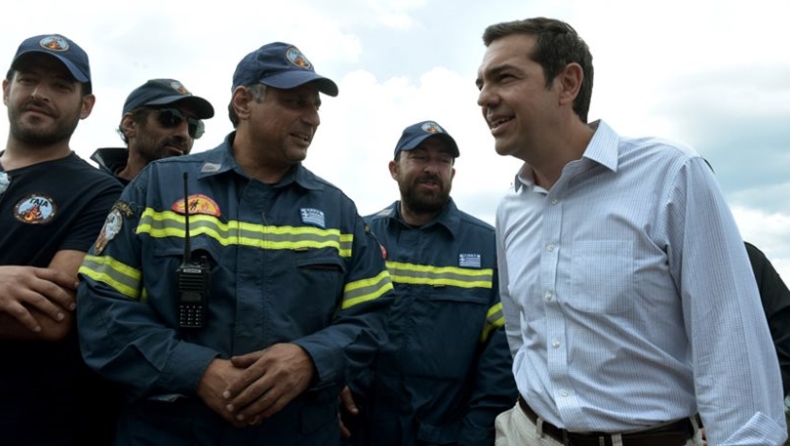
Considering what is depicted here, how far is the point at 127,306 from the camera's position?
106 inches

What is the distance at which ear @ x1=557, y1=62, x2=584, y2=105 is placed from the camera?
9.22 ft

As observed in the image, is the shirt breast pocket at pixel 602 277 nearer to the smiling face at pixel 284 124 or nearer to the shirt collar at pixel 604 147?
the shirt collar at pixel 604 147

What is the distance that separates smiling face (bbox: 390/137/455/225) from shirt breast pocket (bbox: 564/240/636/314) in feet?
7.13

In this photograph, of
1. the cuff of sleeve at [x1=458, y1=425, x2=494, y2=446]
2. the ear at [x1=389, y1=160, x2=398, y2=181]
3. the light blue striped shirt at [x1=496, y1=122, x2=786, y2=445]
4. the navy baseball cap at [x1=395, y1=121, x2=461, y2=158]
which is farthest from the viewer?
the ear at [x1=389, y1=160, x2=398, y2=181]

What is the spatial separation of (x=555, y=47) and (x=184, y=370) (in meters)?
1.86

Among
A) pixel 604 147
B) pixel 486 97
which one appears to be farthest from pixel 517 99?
pixel 604 147

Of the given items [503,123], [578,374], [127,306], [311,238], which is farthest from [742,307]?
[127,306]

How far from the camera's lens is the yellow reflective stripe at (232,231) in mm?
2820

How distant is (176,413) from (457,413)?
6.09ft

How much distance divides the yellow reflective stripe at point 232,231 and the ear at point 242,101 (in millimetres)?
608

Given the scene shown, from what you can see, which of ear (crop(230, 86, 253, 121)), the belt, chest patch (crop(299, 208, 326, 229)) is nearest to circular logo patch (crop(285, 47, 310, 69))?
ear (crop(230, 86, 253, 121))

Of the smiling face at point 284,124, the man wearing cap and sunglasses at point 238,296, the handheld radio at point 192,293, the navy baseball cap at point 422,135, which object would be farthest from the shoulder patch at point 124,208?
the navy baseball cap at point 422,135

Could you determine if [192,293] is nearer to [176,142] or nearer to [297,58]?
[297,58]

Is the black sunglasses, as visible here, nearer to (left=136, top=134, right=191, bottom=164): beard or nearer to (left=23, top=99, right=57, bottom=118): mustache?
(left=136, top=134, right=191, bottom=164): beard
